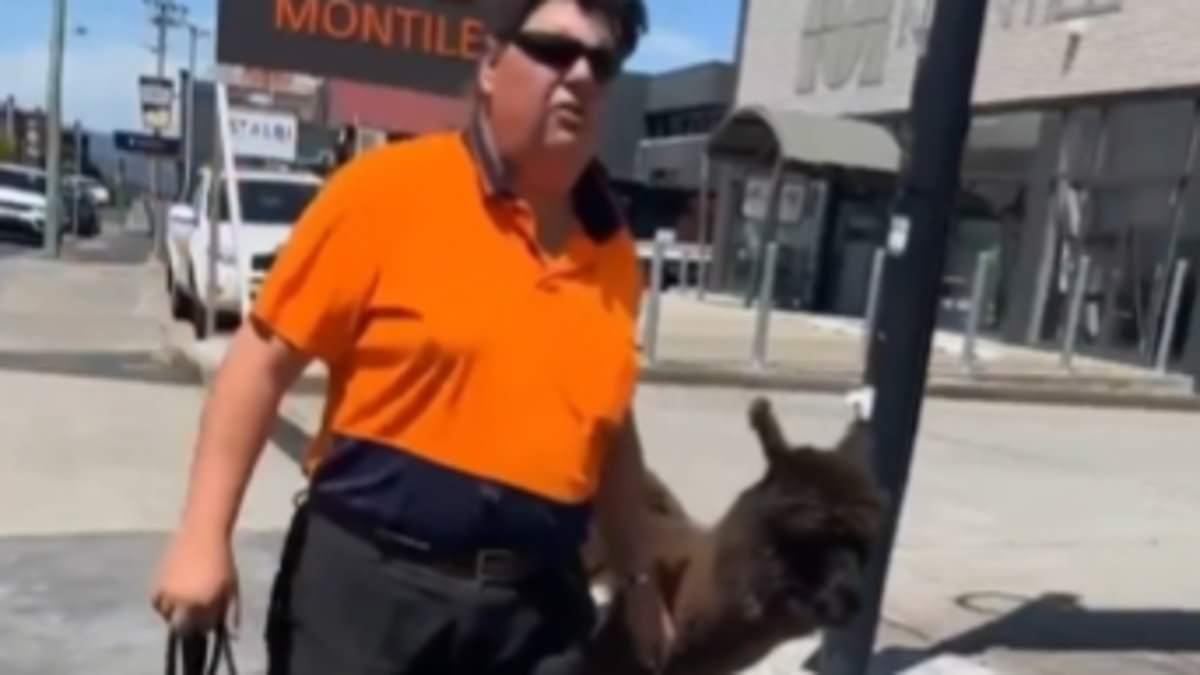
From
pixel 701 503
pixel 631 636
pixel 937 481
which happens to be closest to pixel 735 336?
pixel 937 481

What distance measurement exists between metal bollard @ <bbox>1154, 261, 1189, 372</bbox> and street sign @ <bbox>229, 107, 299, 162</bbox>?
933cm

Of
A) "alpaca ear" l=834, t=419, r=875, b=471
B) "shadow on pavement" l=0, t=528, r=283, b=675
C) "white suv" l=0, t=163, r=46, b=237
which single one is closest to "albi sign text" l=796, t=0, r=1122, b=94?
"shadow on pavement" l=0, t=528, r=283, b=675

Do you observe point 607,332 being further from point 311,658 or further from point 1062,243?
point 1062,243

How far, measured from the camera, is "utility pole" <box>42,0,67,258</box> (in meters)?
35.1

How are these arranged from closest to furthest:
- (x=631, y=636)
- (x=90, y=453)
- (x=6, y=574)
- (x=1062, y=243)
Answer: (x=631, y=636) → (x=6, y=574) → (x=90, y=453) → (x=1062, y=243)

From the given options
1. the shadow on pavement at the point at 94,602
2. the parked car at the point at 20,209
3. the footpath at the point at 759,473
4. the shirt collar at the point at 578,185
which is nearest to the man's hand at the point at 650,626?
the shirt collar at the point at 578,185

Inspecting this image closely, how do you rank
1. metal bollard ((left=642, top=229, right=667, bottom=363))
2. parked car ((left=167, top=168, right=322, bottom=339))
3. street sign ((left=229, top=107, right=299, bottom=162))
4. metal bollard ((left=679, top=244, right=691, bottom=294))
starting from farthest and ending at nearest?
metal bollard ((left=679, top=244, right=691, bottom=294))
street sign ((left=229, top=107, right=299, bottom=162))
parked car ((left=167, top=168, right=322, bottom=339))
metal bollard ((left=642, top=229, right=667, bottom=363))

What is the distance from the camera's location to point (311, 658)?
2504 millimetres

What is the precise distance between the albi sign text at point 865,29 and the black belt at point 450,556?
19941 millimetres

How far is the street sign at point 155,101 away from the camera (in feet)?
119

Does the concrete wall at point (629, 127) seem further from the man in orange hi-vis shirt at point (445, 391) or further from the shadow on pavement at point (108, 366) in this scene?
the man in orange hi-vis shirt at point (445, 391)

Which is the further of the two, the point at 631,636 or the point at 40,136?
the point at 40,136

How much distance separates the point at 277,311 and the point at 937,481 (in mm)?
8443

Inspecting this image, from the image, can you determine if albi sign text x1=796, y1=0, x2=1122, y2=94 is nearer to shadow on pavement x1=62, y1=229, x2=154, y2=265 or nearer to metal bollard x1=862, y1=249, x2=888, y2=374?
metal bollard x1=862, y1=249, x2=888, y2=374
